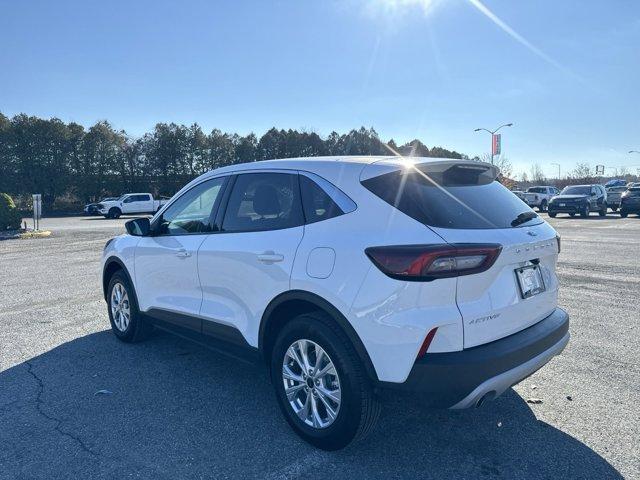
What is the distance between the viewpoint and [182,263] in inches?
165

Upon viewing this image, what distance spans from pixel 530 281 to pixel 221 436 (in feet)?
7.48

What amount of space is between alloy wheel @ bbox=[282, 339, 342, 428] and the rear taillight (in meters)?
0.74

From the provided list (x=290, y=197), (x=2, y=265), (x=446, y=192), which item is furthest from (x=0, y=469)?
(x=2, y=265)

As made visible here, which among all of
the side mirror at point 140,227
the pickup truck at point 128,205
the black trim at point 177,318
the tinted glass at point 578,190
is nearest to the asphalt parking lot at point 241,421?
the black trim at point 177,318

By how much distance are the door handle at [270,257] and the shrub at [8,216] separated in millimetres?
19682

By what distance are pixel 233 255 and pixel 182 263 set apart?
2.68 feet

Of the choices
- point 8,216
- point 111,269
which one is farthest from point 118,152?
point 111,269

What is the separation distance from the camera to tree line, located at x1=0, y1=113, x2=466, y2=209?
4172 centimetres

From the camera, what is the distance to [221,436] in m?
3.26

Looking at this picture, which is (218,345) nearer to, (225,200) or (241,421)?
(241,421)

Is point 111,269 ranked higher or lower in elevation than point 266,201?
lower

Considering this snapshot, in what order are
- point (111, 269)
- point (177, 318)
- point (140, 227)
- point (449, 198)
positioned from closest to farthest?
point (449, 198)
point (177, 318)
point (140, 227)
point (111, 269)

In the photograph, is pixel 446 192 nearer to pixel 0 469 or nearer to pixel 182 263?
pixel 182 263

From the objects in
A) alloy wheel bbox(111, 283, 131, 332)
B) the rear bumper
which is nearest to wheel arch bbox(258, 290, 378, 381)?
the rear bumper
